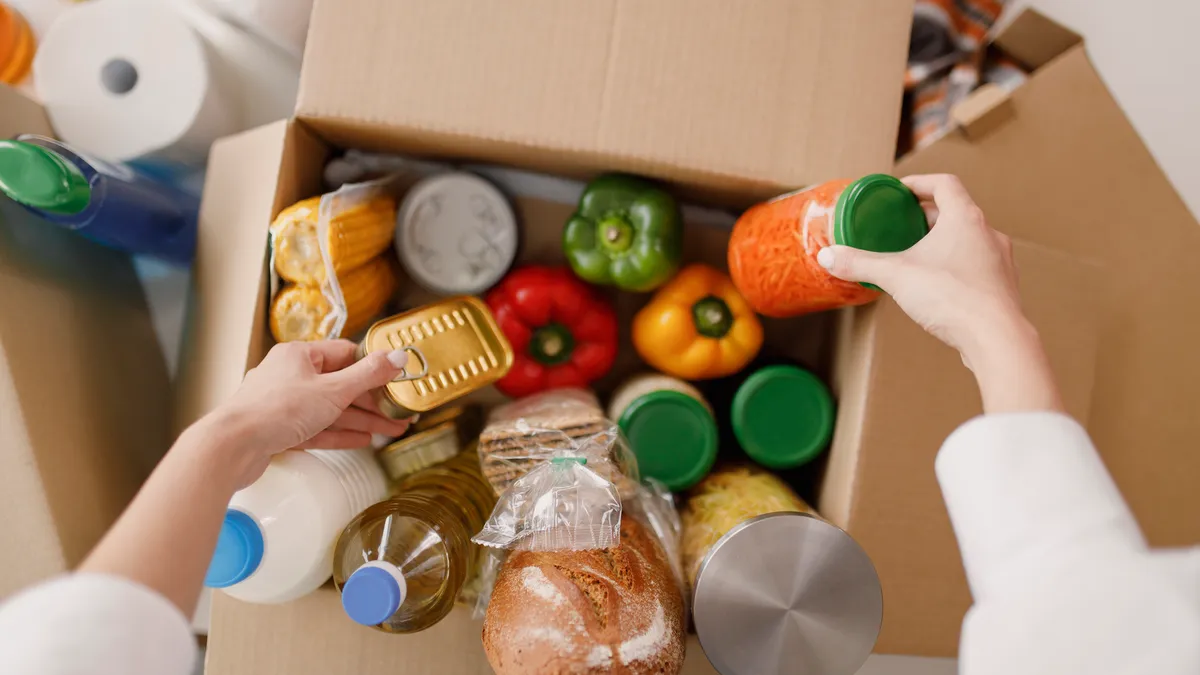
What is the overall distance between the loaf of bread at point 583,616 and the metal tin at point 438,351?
19cm

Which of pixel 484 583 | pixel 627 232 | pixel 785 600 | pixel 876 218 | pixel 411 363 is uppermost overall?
pixel 876 218

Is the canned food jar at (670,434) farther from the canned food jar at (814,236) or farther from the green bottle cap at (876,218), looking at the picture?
the green bottle cap at (876,218)

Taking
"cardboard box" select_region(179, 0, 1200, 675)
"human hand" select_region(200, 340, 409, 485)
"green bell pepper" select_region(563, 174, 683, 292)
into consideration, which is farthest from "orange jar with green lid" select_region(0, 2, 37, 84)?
Result: "green bell pepper" select_region(563, 174, 683, 292)

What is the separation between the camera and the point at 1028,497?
48 cm

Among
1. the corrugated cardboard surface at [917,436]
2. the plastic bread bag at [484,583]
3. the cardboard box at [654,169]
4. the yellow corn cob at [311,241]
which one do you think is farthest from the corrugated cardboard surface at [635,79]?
the plastic bread bag at [484,583]

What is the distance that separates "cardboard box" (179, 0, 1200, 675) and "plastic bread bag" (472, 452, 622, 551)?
0.15 meters

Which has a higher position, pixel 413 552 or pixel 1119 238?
pixel 1119 238

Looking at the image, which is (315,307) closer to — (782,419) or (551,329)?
(551,329)

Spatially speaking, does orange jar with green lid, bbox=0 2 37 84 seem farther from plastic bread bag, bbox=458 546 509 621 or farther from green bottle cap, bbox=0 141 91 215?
plastic bread bag, bbox=458 546 509 621

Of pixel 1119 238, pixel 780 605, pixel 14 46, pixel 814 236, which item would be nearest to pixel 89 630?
pixel 780 605

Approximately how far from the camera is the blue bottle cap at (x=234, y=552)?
610 mm

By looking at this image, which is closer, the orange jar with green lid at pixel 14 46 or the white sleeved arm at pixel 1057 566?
the white sleeved arm at pixel 1057 566

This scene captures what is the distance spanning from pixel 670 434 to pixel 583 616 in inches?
10.6

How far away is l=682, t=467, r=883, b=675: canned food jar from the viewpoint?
25.5 inches
